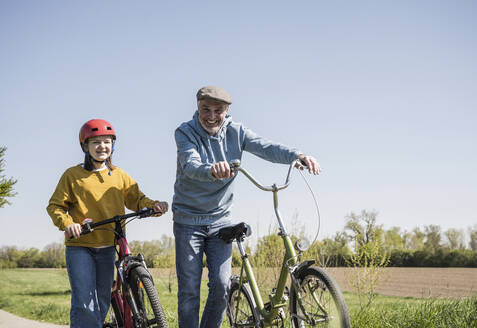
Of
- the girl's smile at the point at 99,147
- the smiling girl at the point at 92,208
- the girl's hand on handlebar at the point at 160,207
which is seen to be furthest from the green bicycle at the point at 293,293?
the girl's smile at the point at 99,147

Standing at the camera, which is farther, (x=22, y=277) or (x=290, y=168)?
(x=22, y=277)

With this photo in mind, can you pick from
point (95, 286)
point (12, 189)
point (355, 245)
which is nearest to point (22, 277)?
point (12, 189)

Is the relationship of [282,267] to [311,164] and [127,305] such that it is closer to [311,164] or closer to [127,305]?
[311,164]

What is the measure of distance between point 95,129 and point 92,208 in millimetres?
691

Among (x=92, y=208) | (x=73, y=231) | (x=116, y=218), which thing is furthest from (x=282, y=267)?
(x=92, y=208)

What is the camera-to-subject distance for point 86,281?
383 cm

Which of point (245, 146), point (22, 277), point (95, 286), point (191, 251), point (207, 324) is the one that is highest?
point (245, 146)

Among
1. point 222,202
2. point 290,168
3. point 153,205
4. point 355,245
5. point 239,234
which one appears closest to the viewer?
point 290,168

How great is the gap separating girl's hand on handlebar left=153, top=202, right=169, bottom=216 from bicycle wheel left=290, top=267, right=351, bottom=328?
140 cm

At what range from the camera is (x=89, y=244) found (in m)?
3.96

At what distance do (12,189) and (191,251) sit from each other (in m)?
18.5

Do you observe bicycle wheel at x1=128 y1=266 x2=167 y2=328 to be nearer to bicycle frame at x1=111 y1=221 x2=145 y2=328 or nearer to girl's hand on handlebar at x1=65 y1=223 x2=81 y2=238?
bicycle frame at x1=111 y1=221 x2=145 y2=328

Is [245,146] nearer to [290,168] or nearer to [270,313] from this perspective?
[290,168]

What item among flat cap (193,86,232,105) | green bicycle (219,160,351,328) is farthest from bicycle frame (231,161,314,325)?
flat cap (193,86,232,105)
